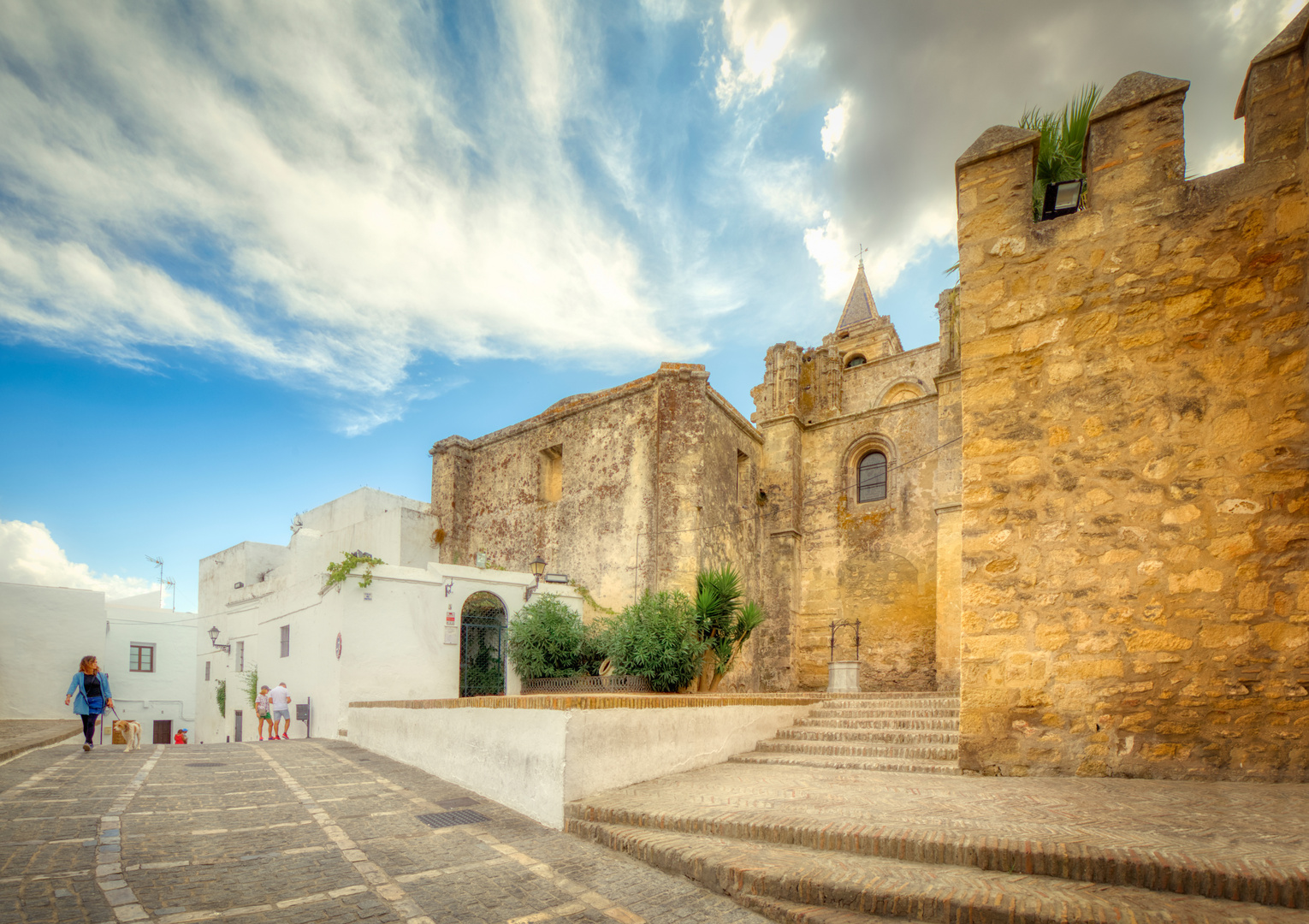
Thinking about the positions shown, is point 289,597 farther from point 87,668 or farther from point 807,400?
point 807,400

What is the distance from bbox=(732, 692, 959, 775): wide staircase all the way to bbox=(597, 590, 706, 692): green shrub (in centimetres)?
277

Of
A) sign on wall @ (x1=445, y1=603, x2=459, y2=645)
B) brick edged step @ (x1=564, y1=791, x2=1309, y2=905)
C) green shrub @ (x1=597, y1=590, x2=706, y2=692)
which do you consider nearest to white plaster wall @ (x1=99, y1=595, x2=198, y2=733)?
sign on wall @ (x1=445, y1=603, x2=459, y2=645)

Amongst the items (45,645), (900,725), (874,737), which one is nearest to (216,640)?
(45,645)

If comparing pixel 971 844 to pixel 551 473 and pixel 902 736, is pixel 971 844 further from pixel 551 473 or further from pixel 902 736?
pixel 551 473

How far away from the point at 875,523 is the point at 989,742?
34.2 feet

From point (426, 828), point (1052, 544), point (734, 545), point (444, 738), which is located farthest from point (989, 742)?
point (734, 545)

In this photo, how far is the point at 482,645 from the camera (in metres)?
12.8

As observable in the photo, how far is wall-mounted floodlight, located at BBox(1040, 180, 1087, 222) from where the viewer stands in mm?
5496

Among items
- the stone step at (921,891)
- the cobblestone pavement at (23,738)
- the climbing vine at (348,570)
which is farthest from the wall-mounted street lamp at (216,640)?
the stone step at (921,891)

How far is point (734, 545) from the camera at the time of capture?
14203 millimetres

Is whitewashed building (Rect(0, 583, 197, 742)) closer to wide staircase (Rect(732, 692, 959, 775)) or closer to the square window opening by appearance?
the square window opening

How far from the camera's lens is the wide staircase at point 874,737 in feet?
→ 19.0

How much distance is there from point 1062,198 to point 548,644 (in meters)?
10.00

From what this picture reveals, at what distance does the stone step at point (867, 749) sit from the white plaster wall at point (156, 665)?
25122mm
